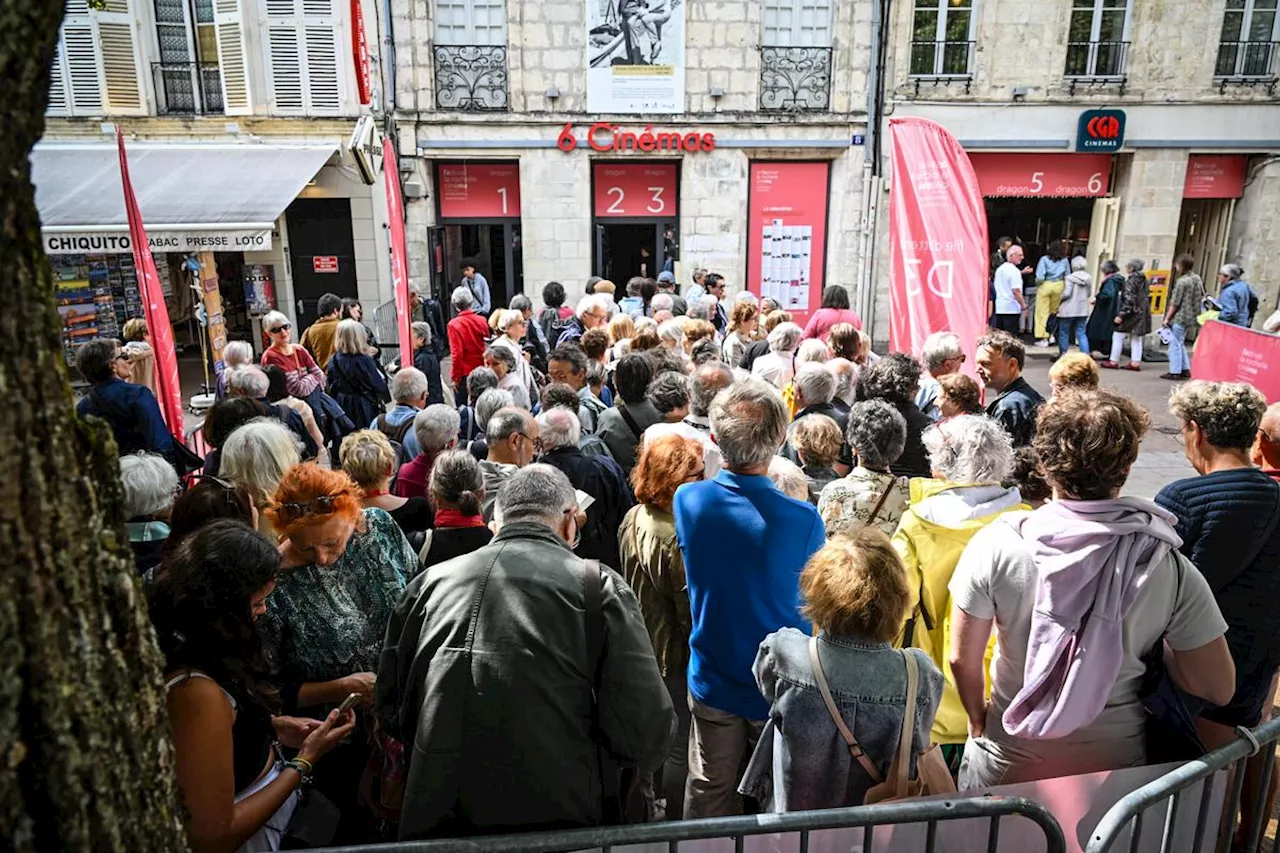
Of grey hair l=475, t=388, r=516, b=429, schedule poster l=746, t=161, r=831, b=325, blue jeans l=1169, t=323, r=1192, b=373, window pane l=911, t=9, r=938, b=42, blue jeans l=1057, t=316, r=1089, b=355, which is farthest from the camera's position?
schedule poster l=746, t=161, r=831, b=325

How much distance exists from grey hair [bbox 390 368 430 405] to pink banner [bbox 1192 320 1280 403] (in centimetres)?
651

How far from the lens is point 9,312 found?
985mm

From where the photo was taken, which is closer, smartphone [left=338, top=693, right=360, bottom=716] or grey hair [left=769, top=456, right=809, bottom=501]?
smartphone [left=338, top=693, right=360, bottom=716]

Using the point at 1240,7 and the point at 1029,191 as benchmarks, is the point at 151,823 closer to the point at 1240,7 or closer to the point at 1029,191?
the point at 1029,191

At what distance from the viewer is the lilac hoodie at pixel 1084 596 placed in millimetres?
2486

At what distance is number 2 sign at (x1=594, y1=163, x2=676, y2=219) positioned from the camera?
1566 centimetres

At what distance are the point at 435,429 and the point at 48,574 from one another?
3427 mm

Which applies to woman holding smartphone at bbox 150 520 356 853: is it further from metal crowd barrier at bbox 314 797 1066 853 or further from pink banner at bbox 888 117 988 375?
pink banner at bbox 888 117 988 375

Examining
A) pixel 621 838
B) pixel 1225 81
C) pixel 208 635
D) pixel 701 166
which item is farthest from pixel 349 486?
pixel 1225 81

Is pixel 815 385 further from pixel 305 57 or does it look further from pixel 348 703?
pixel 305 57

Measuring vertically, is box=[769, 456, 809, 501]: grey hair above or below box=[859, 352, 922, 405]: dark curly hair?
below

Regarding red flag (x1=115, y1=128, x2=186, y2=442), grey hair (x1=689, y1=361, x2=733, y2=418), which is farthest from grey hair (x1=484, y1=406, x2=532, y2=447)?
red flag (x1=115, y1=128, x2=186, y2=442)

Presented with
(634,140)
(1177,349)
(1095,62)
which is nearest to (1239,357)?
(1177,349)

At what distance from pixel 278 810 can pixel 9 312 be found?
1.90 metres
